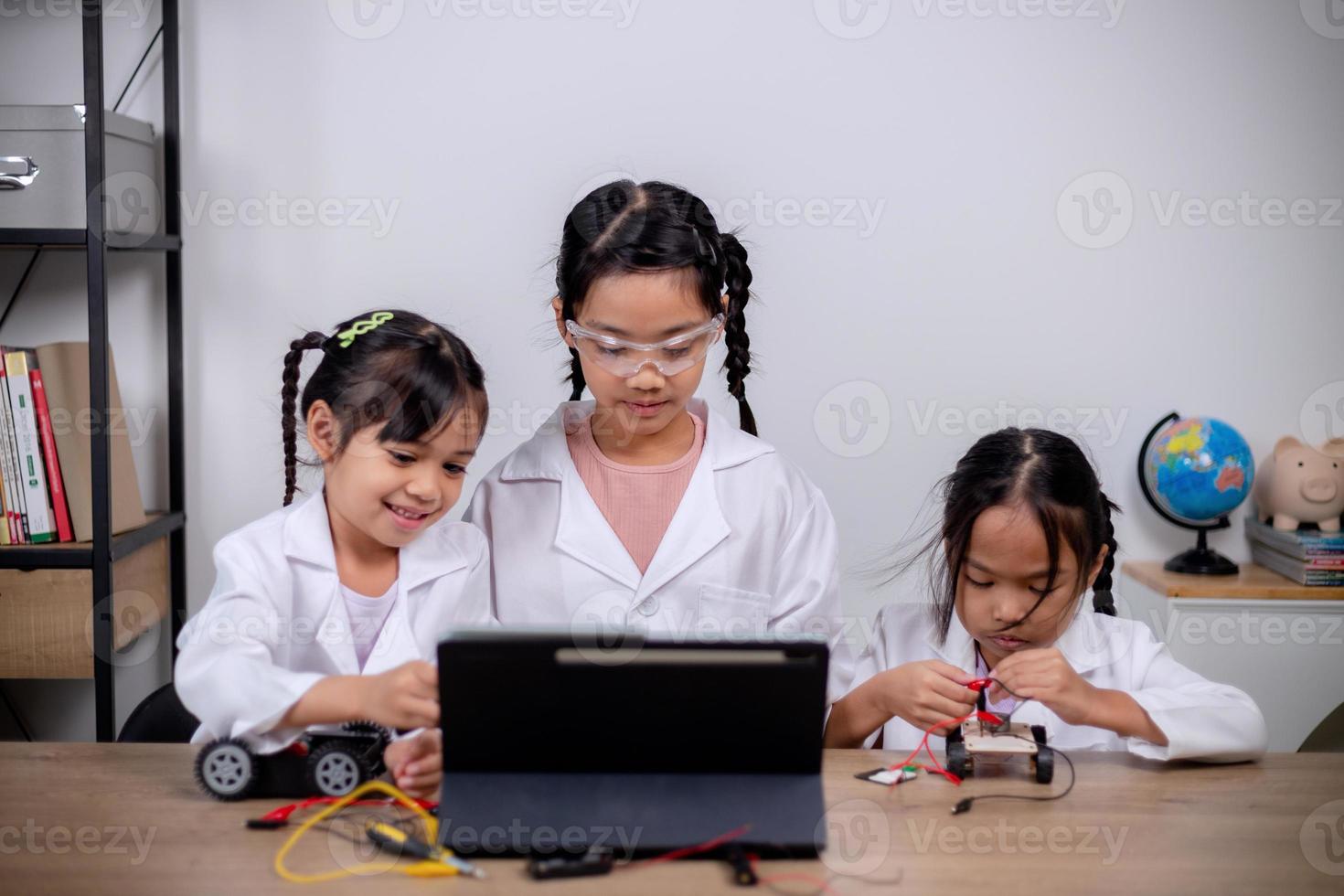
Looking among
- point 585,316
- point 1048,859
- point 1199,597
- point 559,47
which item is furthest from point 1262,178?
point 1048,859

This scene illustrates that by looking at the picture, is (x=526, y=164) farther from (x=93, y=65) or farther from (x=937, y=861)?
(x=937, y=861)

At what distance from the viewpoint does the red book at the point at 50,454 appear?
2.62 meters

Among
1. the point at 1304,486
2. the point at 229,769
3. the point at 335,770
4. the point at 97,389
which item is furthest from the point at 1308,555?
the point at 97,389

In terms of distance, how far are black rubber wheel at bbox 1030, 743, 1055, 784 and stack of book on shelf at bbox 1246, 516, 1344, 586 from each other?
170 centimetres

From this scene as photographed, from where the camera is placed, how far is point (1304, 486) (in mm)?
2854

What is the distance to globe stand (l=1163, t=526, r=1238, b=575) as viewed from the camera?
287 centimetres

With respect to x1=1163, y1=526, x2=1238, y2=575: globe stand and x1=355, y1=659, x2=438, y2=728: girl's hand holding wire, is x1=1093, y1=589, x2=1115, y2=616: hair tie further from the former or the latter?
x1=355, y1=659, x2=438, y2=728: girl's hand holding wire

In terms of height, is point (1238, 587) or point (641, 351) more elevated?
point (641, 351)

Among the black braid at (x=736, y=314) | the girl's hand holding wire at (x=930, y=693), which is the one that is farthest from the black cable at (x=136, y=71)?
the girl's hand holding wire at (x=930, y=693)

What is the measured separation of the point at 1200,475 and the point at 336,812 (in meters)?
2.24

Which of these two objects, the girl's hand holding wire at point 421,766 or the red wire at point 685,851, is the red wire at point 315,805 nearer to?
the girl's hand holding wire at point 421,766

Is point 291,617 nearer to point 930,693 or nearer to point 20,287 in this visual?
point 930,693

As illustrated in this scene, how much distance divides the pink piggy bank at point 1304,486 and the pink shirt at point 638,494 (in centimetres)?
169

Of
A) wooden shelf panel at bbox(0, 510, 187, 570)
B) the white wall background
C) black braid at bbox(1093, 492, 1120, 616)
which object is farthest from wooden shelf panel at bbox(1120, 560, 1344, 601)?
wooden shelf panel at bbox(0, 510, 187, 570)
